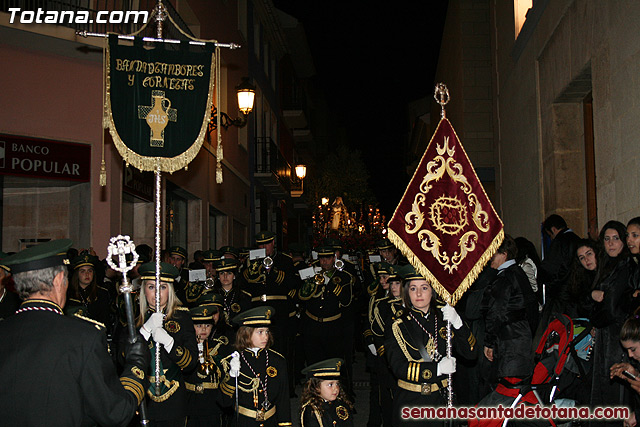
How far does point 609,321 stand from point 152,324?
4159 mm

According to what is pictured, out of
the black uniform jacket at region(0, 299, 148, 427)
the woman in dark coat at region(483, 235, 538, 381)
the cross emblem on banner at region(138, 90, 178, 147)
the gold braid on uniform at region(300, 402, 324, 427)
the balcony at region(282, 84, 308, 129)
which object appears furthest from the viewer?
the balcony at region(282, 84, 308, 129)

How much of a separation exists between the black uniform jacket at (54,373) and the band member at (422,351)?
2772 mm

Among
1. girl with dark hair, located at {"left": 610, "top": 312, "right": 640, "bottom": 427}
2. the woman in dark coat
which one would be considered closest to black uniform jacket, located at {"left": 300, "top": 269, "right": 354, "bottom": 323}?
the woman in dark coat

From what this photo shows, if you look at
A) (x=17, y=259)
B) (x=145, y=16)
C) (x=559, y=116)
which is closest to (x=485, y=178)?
(x=559, y=116)

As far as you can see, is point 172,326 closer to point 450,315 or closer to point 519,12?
point 450,315

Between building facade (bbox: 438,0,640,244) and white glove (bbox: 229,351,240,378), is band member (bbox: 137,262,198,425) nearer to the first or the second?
white glove (bbox: 229,351,240,378)

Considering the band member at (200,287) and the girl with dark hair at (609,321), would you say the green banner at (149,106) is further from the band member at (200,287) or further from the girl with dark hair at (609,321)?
the girl with dark hair at (609,321)

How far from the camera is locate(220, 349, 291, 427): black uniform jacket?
6215mm

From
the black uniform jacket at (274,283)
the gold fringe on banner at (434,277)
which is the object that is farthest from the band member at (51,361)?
the black uniform jacket at (274,283)

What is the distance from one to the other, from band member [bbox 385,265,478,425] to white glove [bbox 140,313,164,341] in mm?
1963

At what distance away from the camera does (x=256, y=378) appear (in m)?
6.27

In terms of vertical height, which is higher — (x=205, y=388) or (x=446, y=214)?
(x=446, y=214)

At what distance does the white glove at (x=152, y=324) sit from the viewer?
5.69 m

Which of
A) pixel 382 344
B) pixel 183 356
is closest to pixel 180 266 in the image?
pixel 382 344
